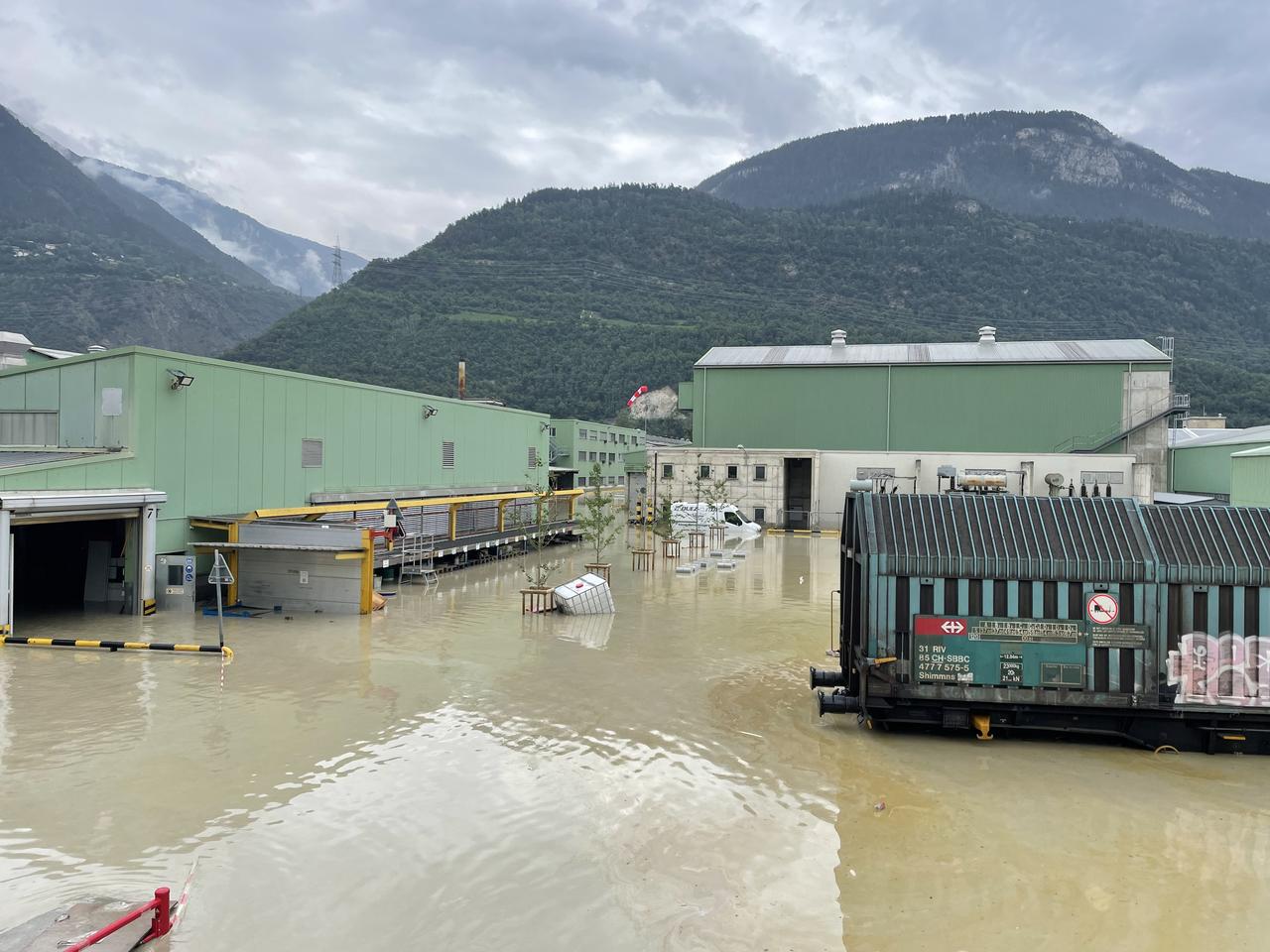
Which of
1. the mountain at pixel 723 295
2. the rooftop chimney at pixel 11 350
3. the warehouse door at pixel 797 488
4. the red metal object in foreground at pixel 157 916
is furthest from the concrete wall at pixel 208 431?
the mountain at pixel 723 295

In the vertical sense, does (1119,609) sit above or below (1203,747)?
above

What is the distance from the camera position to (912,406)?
56969mm

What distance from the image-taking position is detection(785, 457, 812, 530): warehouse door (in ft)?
182

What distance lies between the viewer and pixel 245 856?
26.6 feet

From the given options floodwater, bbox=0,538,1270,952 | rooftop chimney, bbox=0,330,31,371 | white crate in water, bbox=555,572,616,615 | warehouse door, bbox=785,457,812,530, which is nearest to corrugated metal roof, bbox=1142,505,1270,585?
floodwater, bbox=0,538,1270,952

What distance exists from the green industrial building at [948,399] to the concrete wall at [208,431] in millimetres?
32978

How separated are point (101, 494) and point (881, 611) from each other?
18515mm

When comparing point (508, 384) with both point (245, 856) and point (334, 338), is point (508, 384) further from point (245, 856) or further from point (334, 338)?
point (245, 856)

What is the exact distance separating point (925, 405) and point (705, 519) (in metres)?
20.6

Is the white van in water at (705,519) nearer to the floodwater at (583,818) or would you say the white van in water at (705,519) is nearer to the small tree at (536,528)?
the small tree at (536,528)

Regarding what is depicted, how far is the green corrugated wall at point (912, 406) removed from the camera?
181 feet

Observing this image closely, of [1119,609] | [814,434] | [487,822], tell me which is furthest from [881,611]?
[814,434]

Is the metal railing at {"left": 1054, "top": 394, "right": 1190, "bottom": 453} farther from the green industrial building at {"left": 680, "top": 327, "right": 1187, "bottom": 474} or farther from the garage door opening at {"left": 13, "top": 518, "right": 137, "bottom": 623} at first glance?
the garage door opening at {"left": 13, "top": 518, "right": 137, "bottom": 623}

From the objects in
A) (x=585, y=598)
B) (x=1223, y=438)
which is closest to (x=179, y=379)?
(x=585, y=598)
